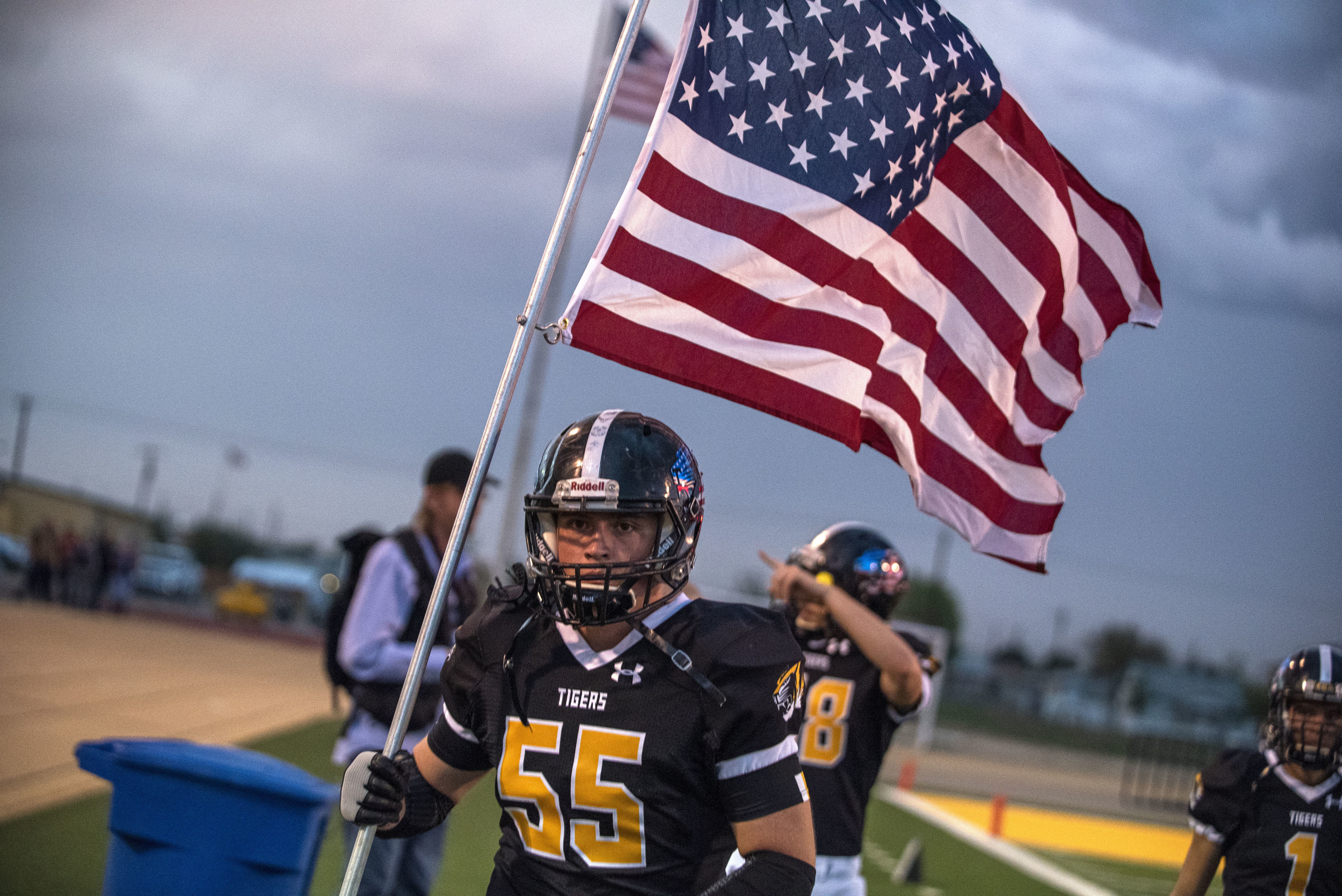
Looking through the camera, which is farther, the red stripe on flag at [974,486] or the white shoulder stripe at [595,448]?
the red stripe on flag at [974,486]

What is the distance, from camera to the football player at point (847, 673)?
4203 millimetres

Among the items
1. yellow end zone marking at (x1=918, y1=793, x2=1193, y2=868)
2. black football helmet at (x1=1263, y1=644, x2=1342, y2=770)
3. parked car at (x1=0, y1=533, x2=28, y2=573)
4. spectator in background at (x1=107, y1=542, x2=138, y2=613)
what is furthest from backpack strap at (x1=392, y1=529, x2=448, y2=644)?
parked car at (x1=0, y1=533, x2=28, y2=573)

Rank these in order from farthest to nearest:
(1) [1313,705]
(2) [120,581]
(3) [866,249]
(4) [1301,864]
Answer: (2) [120,581], (1) [1313,705], (4) [1301,864], (3) [866,249]

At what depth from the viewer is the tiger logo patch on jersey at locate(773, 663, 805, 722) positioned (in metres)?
2.61

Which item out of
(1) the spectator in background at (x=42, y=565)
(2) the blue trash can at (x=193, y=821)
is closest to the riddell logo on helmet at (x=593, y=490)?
(2) the blue trash can at (x=193, y=821)

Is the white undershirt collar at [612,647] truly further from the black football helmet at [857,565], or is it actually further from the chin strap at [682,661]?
the black football helmet at [857,565]

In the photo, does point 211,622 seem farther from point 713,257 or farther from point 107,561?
point 713,257

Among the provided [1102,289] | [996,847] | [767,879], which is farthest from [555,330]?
[996,847]

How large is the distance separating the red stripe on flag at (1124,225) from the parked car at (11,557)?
1303 inches

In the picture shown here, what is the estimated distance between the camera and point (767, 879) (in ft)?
8.23

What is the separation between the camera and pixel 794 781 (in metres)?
2.59

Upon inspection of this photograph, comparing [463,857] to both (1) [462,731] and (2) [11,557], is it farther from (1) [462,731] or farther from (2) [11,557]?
(2) [11,557]

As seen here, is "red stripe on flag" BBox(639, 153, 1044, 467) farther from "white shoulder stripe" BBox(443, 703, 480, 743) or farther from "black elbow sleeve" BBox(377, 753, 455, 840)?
"black elbow sleeve" BBox(377, 753, 455, 840)

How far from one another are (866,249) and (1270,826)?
2.24 meters
